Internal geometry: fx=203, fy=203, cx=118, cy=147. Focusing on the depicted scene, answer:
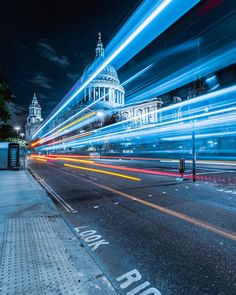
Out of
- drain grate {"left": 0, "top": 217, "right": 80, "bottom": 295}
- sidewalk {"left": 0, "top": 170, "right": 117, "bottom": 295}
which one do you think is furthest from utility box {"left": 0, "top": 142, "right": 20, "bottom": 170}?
drain grate {"left": 0, "top": 217, "right": 80, "bottom": 295}

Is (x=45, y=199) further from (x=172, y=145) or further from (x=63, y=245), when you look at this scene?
(x=172, y=145)

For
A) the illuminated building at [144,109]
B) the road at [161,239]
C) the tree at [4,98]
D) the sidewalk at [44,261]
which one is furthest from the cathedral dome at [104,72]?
the sidewalk at [44,261]

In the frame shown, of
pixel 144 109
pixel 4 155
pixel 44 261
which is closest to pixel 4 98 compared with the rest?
pixel 4 155

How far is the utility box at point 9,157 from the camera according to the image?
2109 centimetres

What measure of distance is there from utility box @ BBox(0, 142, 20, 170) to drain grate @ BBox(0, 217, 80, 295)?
1844cm

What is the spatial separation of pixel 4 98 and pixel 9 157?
6.04 m

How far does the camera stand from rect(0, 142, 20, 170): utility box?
69.2 feet

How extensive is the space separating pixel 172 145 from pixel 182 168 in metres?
28.5

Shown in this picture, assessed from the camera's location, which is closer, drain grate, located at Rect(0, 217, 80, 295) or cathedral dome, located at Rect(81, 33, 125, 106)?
drain grate, located at Rect(0, 217, 80, 295)

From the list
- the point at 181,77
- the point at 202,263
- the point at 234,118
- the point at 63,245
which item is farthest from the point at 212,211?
the point at 181,77

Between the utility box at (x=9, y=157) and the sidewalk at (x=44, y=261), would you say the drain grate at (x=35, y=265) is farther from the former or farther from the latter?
the utility box at (x=9, y=157)

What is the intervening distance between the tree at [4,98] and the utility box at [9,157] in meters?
2.80

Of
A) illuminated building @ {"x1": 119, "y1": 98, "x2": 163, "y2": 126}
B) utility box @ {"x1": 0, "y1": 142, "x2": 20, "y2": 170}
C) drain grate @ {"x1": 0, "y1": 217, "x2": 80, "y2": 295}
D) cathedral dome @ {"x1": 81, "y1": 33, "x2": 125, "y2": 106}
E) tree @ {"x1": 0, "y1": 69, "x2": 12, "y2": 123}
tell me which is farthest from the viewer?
cathedral dome @ {"x1": 81, "y1": 33, "x2": 125, "y2": 106}

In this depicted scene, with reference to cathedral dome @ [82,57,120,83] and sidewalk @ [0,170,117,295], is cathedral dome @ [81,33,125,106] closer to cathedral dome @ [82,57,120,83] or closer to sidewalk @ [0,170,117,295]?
cathedral dome @ [82,57,120,83]
